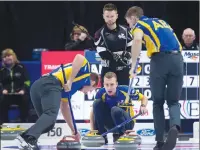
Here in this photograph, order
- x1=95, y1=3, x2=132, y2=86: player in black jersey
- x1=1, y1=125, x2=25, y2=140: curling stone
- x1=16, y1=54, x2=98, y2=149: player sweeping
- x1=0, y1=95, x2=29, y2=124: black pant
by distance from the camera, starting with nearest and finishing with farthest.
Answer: x1=16, y1=54, x2=98, y2=149: player sweeping, x1=95, y1=3, x2=132, y2=86: player in black jersey, x1=1, y1=125, x2=25, y2=140: curling stone, x1=0, y1=95, x2=29, y2=124: black pant

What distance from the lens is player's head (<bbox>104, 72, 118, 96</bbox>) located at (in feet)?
25.5

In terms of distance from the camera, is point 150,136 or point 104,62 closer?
point 104,62

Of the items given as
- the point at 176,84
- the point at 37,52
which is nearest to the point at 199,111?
the point at 176,84

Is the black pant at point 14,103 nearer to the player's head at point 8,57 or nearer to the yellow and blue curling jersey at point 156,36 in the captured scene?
the player's head at point 8,57

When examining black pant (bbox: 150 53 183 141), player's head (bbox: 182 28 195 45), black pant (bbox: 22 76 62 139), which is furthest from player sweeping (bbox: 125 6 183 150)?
player's head (bbox: 182 28 195 45)

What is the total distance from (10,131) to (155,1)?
14.2 ft

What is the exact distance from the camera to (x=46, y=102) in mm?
7008

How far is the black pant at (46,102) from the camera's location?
6871 millimetres

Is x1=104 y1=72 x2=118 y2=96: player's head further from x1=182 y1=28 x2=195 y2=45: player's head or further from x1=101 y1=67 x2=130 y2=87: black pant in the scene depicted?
x1=182 y1=28 x2=195 y2=45: player's head

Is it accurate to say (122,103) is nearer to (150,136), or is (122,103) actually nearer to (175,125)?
(175,125)

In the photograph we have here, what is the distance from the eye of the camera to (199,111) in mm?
9664

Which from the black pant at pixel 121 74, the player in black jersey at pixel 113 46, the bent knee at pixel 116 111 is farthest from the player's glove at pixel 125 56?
the bent knee at pixel 116 111

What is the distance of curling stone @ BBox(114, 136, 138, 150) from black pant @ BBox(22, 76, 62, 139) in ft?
2.75

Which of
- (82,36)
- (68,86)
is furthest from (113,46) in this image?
(82,36)
